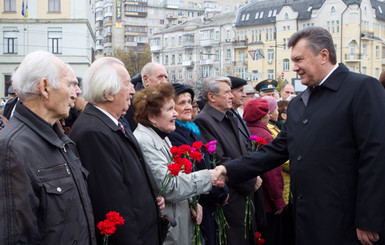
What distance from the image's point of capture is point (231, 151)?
206 inches

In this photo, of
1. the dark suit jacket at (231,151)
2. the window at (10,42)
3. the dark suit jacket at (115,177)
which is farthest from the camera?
the window at (10,42)

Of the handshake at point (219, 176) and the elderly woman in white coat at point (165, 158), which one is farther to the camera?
the handshake at point (219, 176)

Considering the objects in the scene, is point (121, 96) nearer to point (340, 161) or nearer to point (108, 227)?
point (108, 227)

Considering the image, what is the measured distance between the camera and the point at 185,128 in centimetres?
468

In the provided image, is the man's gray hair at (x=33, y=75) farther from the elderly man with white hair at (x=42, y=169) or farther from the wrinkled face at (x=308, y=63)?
the wrinkled face at (x=308, y=63)

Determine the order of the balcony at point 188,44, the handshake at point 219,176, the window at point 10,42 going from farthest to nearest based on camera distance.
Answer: the balcony at point 188,44 → the window at point 10,42 → the handshake at point 219,176

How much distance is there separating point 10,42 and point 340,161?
125 feet

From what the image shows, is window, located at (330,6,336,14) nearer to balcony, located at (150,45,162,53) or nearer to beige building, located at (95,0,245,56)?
balcony, located at (150,45,162,53)

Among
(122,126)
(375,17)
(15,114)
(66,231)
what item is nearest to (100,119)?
(122,126)

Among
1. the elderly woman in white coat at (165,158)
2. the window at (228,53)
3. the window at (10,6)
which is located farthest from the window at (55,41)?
the elderly woman in white coat at (165,158)

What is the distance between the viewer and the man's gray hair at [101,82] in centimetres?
360

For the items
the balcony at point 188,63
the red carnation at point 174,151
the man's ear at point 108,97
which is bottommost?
the red carnation at point 174,151

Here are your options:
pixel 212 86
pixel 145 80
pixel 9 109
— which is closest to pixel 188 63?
pixel 145 80

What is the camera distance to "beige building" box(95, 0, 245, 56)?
9131 cm
